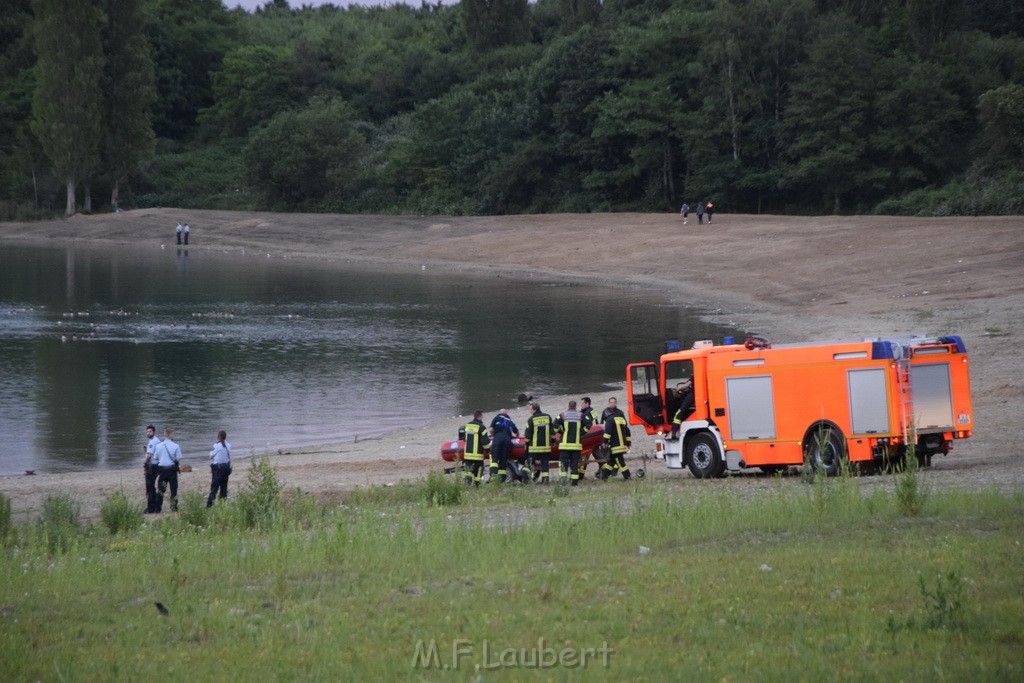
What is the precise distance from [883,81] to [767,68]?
952cm

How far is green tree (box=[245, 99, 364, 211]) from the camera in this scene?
98.9 metres

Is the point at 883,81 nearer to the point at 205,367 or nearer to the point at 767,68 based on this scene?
the point at 767,68

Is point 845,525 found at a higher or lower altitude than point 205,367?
lower

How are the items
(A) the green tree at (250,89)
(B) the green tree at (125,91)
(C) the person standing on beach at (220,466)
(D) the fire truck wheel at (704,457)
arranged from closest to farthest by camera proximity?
(C) the person standing on beach at (220,466), (D) the fire truck wheel at (704,457), (B) the green tree at (125,91), (A) the green tree at (250,89)

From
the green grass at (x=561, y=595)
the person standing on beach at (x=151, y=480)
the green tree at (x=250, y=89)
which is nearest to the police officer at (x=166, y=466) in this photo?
the person standing on beach at (x=151, y=480)

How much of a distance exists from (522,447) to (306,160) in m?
80.7

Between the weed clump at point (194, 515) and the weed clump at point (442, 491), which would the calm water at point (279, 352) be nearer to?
the weed clump at point (194, 515)

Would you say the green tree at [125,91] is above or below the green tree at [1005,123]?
above

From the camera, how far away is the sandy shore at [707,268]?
928 inches

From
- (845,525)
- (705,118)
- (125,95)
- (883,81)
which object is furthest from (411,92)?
(845,525)

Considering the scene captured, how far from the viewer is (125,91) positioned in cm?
10169

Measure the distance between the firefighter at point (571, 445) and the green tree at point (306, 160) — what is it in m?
80.8

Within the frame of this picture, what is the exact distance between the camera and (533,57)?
4141 inches

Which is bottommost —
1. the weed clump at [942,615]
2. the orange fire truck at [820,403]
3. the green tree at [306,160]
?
the weed clump at [942,615]
